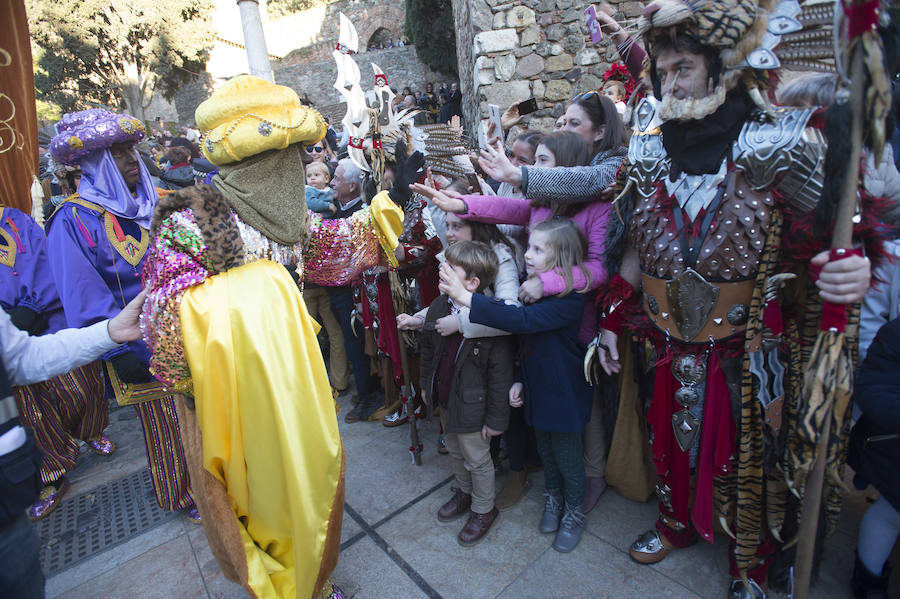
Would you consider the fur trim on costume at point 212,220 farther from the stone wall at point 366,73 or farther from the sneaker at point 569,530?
the stone wall at point 366,73

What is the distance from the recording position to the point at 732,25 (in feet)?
4.84

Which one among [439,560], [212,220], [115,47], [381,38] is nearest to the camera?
[212,220]

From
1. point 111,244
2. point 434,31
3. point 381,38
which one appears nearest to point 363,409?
point 111,244

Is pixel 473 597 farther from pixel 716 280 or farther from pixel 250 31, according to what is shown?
pixel 250 31

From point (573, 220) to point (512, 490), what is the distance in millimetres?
1496

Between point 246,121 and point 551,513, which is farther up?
point 246,121

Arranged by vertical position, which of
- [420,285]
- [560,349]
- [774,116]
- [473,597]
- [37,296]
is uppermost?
[774,116]

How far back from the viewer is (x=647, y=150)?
184 centimetres

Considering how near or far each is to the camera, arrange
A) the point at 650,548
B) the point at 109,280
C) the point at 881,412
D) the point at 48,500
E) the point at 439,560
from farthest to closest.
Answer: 1. the point at 48,500
2. the point at 109,280
3. the point at 439,560
4. the point at 650,548
5. the point at 881,412

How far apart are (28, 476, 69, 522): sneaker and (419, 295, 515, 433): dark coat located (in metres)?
2.71

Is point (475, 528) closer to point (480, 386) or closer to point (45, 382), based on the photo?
point (480, 386)

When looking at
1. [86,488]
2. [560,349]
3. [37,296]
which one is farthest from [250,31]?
[560,349]

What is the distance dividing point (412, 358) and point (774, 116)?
259 centimetres

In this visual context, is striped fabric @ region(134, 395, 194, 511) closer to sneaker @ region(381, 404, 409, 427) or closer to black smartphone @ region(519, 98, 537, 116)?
sneaker @ region(381, 404, 409, 427)
